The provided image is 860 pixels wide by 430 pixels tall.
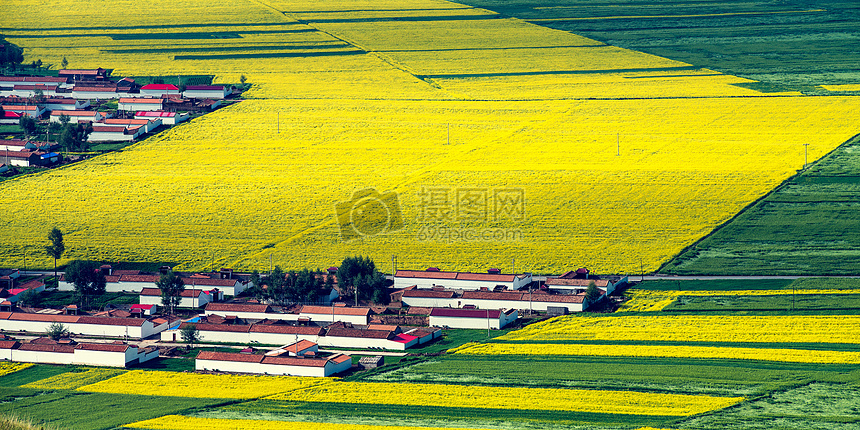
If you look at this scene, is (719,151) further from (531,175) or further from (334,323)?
(334,323)

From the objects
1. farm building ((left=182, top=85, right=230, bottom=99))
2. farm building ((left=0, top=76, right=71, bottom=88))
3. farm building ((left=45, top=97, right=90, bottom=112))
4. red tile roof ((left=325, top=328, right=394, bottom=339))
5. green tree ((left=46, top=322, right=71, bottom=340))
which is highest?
farm building ((left=0, top=76, right=71, bottom=88))

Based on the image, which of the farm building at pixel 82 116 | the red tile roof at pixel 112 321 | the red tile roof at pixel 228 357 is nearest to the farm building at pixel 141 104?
the farm building at pixel 82 116

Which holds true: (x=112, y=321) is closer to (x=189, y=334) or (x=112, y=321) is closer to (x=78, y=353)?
(x=189, y=334)

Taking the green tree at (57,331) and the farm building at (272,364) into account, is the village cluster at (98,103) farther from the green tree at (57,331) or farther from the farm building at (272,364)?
the farm building at (272,364)

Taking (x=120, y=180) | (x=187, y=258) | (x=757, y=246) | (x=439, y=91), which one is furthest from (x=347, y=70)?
(x=757, y=246)

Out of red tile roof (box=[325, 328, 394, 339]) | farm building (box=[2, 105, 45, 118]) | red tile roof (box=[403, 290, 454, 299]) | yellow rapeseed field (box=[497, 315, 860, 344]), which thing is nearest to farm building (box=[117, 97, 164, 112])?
farm building (box=[2, 105, 45, 118])

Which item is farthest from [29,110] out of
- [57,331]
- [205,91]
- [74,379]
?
[74,379]

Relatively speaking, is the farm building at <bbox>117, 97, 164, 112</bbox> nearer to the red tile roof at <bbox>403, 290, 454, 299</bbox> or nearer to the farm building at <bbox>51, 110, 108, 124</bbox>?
the farm building at <bbox>51, 110, 108, 124</bbox>

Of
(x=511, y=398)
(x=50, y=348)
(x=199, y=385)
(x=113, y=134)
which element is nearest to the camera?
(x=511, y=398)
